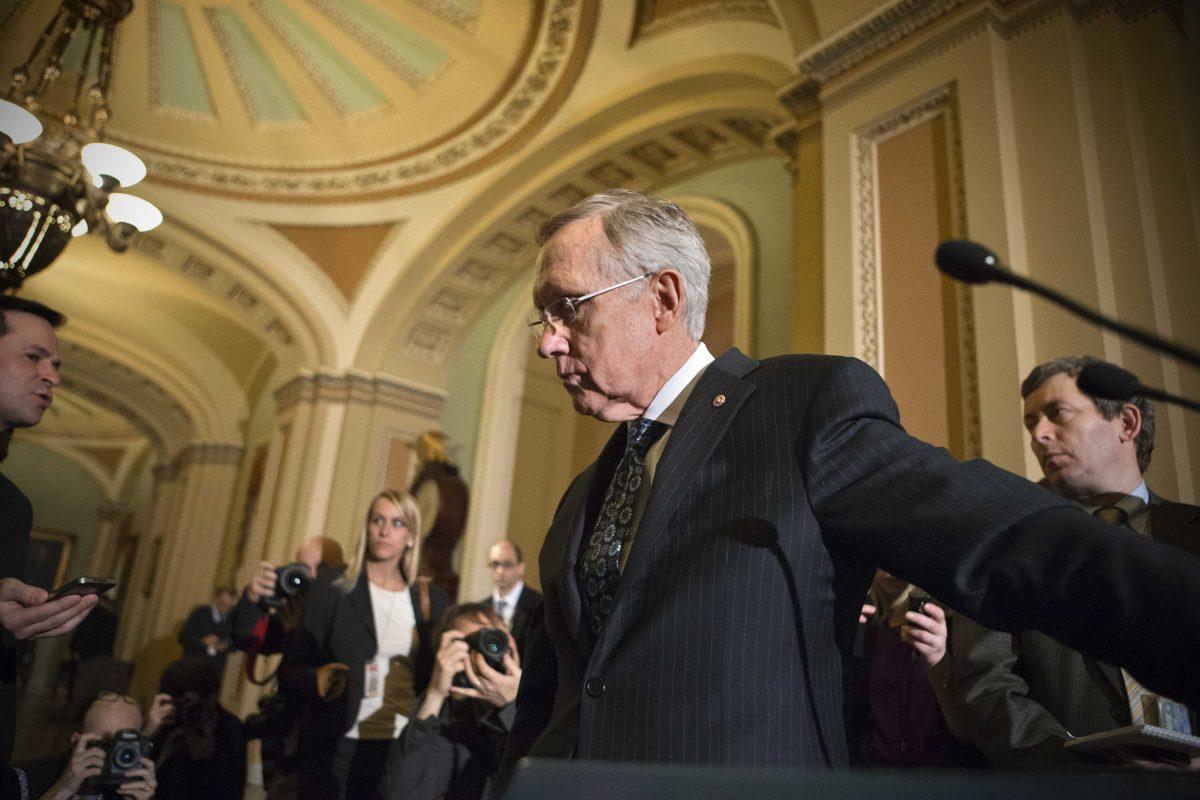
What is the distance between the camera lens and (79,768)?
2.37 metres

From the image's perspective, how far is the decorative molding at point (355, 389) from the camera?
28.8 feet

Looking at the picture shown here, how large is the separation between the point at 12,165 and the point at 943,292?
460 centimetres

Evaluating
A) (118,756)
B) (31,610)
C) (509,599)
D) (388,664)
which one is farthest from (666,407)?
(509,599)

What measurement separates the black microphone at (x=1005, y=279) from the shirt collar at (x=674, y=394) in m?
0.52

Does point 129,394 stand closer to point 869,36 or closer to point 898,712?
point 869,36

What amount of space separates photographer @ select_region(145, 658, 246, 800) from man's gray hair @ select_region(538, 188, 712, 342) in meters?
2.46

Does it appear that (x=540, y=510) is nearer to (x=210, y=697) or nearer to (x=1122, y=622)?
(x=210, y=697)

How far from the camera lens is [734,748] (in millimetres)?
952

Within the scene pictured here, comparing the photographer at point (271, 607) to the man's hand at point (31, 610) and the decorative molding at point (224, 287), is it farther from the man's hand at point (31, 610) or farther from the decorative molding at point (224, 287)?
the decorative molding at point (224, 287)

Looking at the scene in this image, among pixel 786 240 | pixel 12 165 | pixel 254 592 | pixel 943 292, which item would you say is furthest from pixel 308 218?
pixel 943 292

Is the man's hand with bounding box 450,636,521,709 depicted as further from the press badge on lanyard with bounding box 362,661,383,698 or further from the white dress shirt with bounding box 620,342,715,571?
the white dress shirt with bounding box 620,342,715,571

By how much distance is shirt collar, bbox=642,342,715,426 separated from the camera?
4.36 ft

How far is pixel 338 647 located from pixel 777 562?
2.52 metres

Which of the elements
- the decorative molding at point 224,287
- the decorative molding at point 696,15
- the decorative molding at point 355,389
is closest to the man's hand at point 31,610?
the decorative molding at point 696,15
